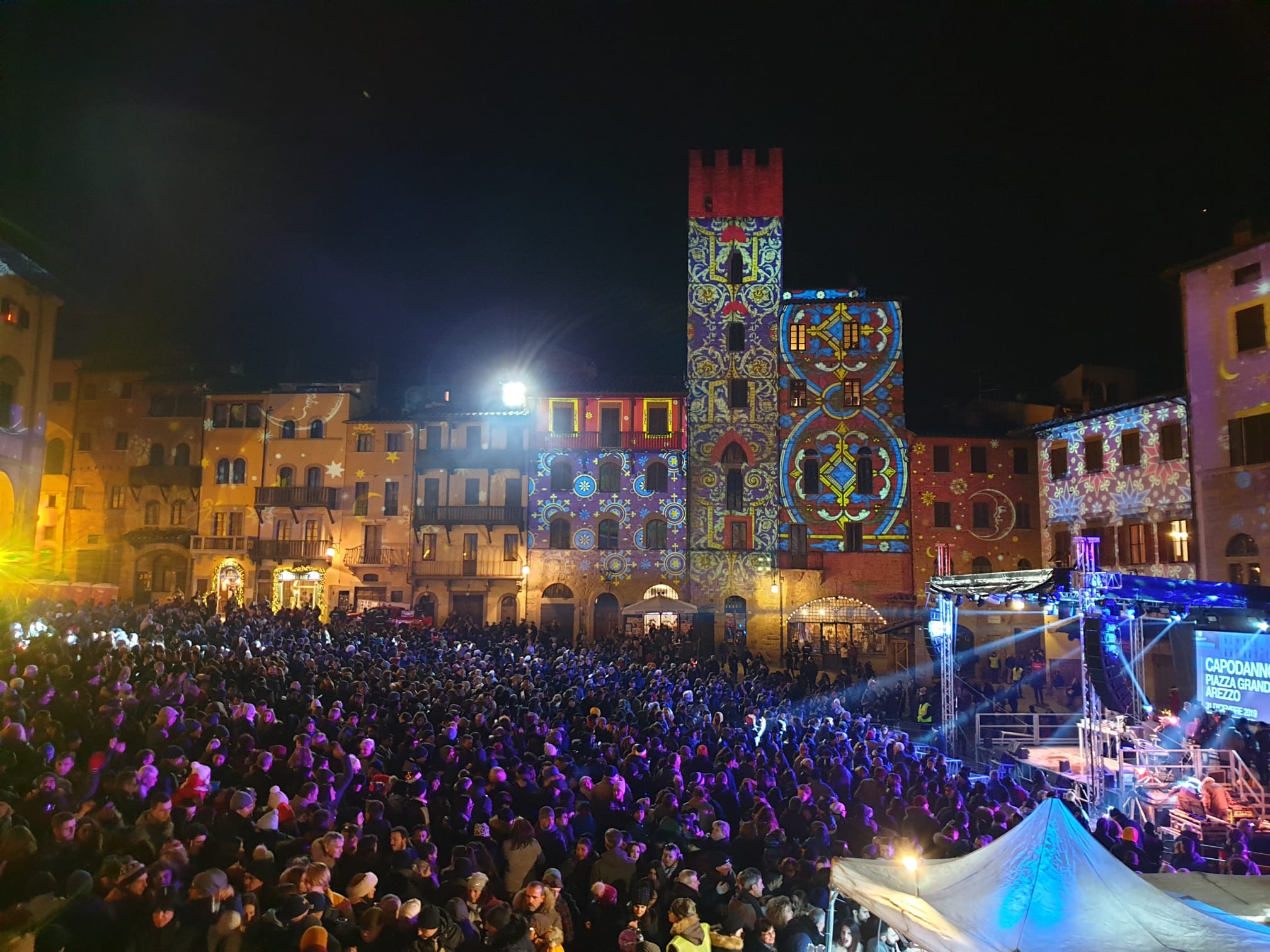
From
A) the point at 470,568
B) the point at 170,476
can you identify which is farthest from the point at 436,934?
the point at 170,476

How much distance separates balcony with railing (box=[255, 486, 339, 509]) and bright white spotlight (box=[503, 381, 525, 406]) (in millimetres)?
8975

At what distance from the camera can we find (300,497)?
40531mm

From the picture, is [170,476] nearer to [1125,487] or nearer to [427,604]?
[427,604]

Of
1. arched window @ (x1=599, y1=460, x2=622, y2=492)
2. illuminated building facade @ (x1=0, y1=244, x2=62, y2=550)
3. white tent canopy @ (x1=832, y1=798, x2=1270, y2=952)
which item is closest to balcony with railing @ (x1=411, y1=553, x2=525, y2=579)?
arched window @ (x1=599, y1=460, x2=622, y2=492)

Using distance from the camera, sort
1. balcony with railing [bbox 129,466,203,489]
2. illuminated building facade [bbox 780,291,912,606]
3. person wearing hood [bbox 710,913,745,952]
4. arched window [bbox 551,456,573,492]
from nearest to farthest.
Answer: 1. person wearing hood [bbox 710,913,745,952]
2. illuminated building facade [bbox 780,291,912,606]
3. arched window [bbox 551,456,573,492]
4. balcony with railing [bbox 129,466,203,489]

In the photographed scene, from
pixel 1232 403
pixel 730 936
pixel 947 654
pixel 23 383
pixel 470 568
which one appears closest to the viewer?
pixel 730 936

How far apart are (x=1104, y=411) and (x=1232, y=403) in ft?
17.5

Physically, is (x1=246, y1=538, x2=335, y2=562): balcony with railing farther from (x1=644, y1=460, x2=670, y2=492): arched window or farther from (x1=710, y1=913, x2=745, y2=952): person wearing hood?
(x1=710, y1=913, x2=745, y2=952): person wearing hood

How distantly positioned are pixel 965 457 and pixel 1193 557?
1140cm

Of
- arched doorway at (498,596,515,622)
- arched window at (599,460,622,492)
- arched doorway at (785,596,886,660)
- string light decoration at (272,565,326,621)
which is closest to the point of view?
string light decoration at (272,565,326,621)

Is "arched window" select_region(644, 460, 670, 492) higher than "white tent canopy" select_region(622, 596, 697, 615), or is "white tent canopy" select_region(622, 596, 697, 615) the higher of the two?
"arched window" select_region(644, 460, 670, 492)

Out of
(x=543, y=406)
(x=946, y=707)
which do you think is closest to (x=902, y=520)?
(x=543, y=406)

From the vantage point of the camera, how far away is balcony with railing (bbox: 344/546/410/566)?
39938mm

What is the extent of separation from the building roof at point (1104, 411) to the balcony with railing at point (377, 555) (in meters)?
26.4
